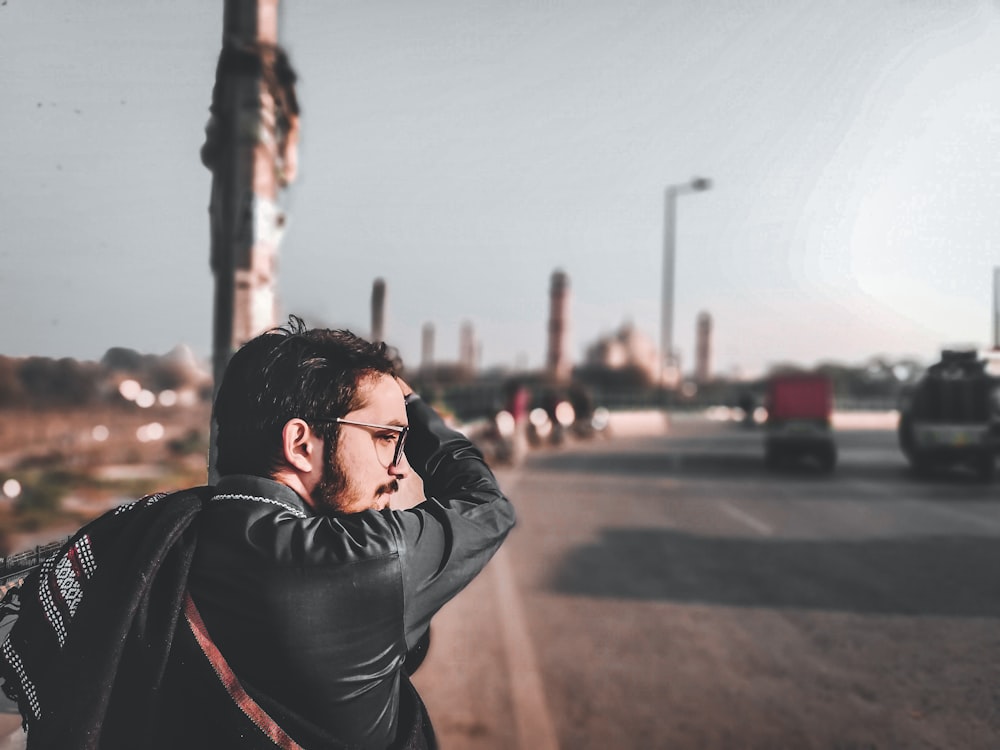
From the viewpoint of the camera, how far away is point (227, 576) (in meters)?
1.40

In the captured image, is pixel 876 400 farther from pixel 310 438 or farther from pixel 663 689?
pixel 310 438

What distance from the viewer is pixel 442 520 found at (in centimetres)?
157

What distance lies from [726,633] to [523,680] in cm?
164

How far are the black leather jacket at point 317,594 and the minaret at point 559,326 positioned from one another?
75876 millimetres

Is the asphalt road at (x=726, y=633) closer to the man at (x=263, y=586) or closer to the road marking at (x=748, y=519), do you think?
the road marking at (x=748, y=519)

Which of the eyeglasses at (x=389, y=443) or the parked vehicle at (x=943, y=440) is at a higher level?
the eyeglasses at (x=389, y=443)

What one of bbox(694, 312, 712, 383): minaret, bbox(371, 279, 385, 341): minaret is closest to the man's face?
bbox(371, 279, 385, 341): minaret

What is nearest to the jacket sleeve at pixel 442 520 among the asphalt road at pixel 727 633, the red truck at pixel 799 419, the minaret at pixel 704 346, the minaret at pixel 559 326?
the asphalt road at pixel 727 633

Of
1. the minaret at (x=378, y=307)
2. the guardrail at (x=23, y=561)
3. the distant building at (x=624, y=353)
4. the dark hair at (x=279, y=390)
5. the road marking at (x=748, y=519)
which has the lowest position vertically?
the road marking at (x=748, y=519)

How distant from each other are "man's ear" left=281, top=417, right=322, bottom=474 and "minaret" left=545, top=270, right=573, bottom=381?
7585cm

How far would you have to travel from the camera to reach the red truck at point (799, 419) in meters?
17.4

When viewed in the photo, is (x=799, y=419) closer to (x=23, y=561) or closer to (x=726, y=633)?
(x=726, y=633)

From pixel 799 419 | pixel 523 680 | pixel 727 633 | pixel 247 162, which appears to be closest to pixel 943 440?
pixel 799 419

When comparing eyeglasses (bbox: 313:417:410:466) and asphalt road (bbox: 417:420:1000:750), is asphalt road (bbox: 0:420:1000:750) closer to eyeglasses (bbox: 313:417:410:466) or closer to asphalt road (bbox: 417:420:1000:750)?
asphalt road (bbox: 417:420:1000:750)
